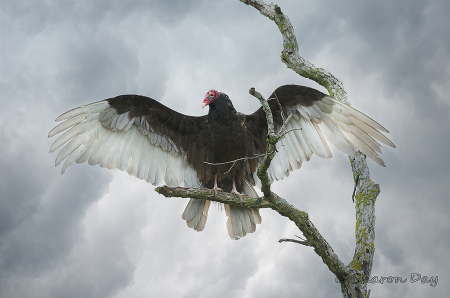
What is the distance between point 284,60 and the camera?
493 centimetres

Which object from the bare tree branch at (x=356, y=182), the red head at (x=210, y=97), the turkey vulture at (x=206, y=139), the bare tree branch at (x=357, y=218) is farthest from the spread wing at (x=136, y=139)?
the bare tree branch at (x=356, y=182)

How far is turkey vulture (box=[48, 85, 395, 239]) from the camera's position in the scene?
4008 mm

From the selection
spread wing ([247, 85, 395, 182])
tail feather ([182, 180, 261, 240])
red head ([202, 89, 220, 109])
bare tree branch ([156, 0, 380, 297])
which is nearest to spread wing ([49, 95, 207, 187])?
red head ([202, 89, 220, 109])

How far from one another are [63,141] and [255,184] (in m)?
2.41

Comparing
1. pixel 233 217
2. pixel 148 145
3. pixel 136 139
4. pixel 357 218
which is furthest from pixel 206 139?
pixel 357 218

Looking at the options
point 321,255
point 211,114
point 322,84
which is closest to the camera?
point 321,255

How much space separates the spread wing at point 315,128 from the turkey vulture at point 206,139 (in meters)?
0.01

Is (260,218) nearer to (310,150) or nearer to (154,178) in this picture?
(310,150)

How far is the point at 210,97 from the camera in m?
4.17

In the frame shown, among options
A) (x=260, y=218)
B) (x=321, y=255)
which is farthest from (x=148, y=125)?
(x=321, y=255)

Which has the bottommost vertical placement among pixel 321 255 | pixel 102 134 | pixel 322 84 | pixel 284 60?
pixel 321 255

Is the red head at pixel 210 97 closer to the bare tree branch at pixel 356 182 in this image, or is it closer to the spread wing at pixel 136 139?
the spread wing at pixel 136 139

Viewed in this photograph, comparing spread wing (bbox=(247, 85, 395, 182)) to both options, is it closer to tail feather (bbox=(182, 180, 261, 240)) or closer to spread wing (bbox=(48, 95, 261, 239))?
tail feather (bbox=(182, 180, 261, 240))

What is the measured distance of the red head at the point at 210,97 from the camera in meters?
4.16
